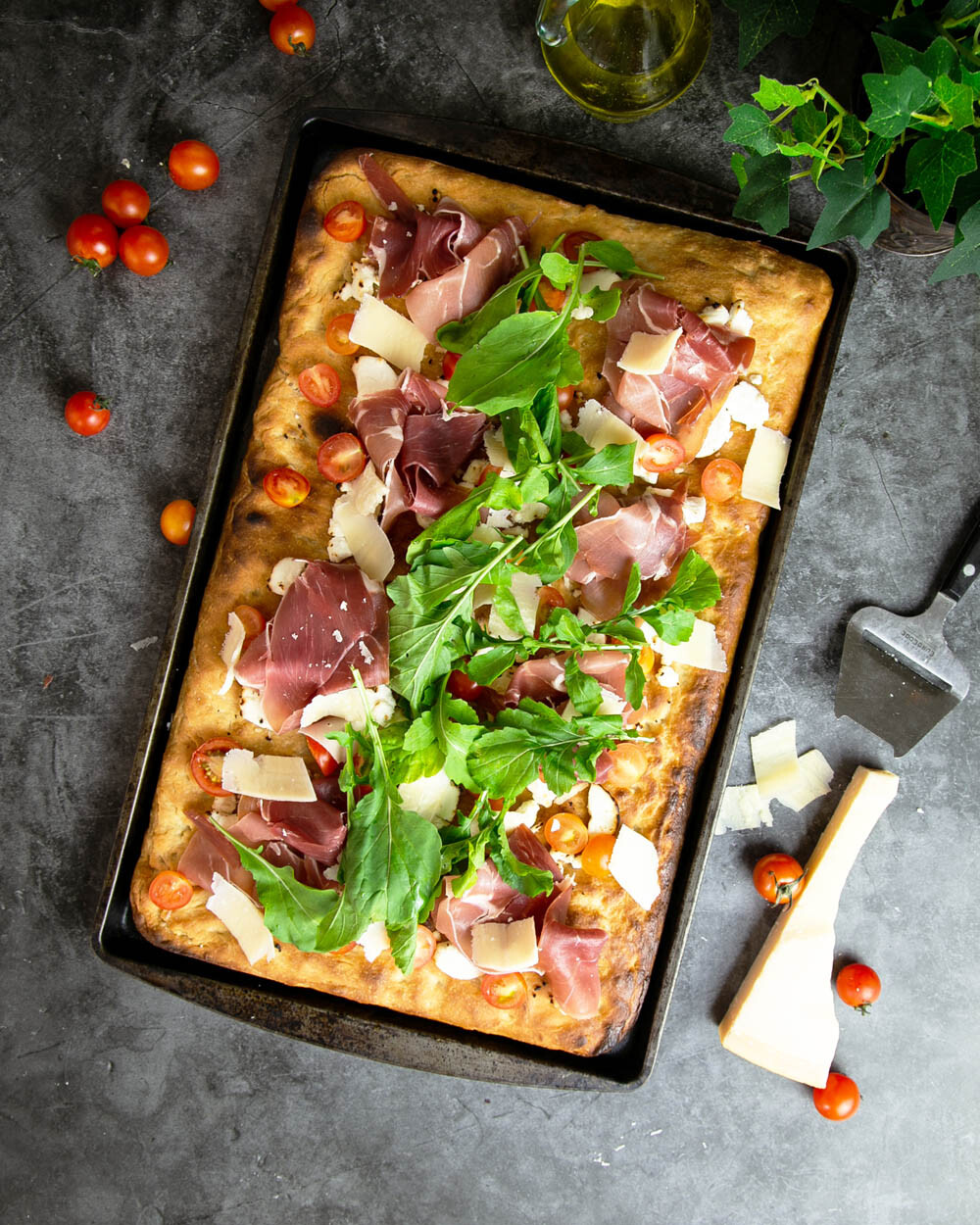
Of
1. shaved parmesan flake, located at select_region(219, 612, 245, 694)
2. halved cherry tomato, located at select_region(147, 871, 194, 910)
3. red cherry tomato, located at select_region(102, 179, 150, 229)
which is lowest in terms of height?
halved cherry tomato, located at select_region(147, 871, 194, 910)

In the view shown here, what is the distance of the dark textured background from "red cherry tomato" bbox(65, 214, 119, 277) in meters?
0.12

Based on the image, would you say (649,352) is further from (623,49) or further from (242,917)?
(242,917)

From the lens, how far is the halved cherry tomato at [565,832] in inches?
133

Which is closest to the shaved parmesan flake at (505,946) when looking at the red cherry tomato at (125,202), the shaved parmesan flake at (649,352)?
the shaved parmesan flake at (649,352)

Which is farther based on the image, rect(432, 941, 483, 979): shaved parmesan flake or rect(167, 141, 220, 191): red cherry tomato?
rect(167, 141, 220, 191): red cherry tomato

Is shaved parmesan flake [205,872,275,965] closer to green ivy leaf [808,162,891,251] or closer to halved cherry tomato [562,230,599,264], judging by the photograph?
halved cherry tomato [562,230,599,264]

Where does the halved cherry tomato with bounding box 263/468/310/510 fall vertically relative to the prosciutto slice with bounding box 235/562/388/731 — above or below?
above

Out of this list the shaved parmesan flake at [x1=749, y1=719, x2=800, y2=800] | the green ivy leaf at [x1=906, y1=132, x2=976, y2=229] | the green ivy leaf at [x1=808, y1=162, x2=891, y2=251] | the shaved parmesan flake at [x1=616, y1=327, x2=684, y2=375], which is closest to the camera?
the green ivy leaf at [x1=906, y1=132, x2=976, y2=229]

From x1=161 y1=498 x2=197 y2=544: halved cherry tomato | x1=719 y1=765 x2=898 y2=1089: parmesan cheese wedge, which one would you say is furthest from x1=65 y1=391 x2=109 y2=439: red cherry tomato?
x1=719 y1=765 x2=898 y2=1089: parmesan cheese wedge

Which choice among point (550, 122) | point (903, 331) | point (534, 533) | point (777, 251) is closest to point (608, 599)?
point (534, 533)

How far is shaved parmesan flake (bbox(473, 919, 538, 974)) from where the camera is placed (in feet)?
10.7

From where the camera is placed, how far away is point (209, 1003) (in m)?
3.48

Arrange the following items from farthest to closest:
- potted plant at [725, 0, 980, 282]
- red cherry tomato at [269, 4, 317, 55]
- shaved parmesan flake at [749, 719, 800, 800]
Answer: shaved parmesan flake at [749, 719, 800, 800] → red cherry tomato at [269, 4, 317, 55] → potted plant at [725, 0, 980, 282]

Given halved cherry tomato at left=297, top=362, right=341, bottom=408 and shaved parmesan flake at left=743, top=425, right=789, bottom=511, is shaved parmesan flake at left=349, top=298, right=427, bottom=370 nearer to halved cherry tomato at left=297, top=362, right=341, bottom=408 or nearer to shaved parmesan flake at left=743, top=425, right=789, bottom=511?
halved cherry tomato at left=297, top=362, right=341, bottom=408
